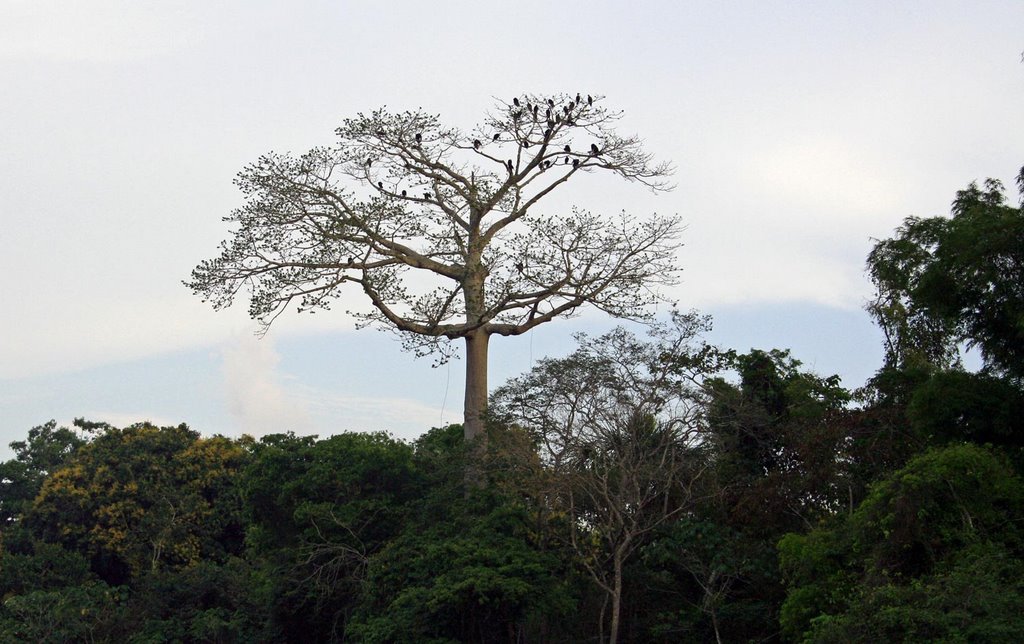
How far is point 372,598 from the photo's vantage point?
1691cm

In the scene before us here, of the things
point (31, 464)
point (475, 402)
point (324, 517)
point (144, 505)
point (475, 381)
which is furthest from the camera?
point (31, 464)

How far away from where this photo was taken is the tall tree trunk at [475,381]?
18516mm

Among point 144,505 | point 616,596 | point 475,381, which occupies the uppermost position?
point 475,381

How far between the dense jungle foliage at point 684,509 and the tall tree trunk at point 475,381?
0.56m

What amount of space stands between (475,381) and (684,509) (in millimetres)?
4400

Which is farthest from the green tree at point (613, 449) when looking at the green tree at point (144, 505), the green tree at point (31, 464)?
the green tree at point (31, 464)

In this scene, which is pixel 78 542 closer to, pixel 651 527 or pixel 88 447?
pixel 88 447

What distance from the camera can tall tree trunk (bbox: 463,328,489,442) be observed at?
60.7 ft

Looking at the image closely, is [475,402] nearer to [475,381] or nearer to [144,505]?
[475,381]

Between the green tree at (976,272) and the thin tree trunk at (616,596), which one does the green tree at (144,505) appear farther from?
the green tree at (976,272)

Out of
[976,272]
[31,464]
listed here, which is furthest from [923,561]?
[31,464]

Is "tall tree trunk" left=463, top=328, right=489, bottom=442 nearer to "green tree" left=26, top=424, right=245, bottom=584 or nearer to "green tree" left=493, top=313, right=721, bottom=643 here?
"green tree" left=493, top=313, right=721, bottom=643

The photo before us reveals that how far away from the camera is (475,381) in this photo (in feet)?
62.4

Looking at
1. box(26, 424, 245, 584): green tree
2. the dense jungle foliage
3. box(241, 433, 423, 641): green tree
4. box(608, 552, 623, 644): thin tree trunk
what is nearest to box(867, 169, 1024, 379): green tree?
the dense jungle foliage
